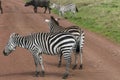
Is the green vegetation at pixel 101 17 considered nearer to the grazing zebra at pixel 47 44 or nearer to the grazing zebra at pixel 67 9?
the grazing zebra at pixel 67 9

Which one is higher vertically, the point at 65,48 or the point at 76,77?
the point at 65,48

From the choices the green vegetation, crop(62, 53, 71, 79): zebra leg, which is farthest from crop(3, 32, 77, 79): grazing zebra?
the green vegetation

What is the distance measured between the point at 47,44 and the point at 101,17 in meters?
19.8

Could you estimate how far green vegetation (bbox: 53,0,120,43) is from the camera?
29.8 metres

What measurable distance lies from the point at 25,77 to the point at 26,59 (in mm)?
3911

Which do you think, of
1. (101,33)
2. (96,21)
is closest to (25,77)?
(101,33)

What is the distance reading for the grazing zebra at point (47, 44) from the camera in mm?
15914

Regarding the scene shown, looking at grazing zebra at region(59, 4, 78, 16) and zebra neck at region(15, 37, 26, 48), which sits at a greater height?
zebra neck at region(15, 37, 26, 48)

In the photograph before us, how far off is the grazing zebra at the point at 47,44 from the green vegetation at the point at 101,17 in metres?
10.1

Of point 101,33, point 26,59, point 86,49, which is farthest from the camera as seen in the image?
point 101,33

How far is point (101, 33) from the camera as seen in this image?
29.4 m

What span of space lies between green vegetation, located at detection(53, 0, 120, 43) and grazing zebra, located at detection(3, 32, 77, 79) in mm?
10138

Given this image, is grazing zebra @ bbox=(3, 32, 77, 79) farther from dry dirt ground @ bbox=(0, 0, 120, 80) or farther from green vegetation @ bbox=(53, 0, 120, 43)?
green vegetation @ bbox=(53, 0, 120, 43)

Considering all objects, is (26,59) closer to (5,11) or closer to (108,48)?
(108,48)
